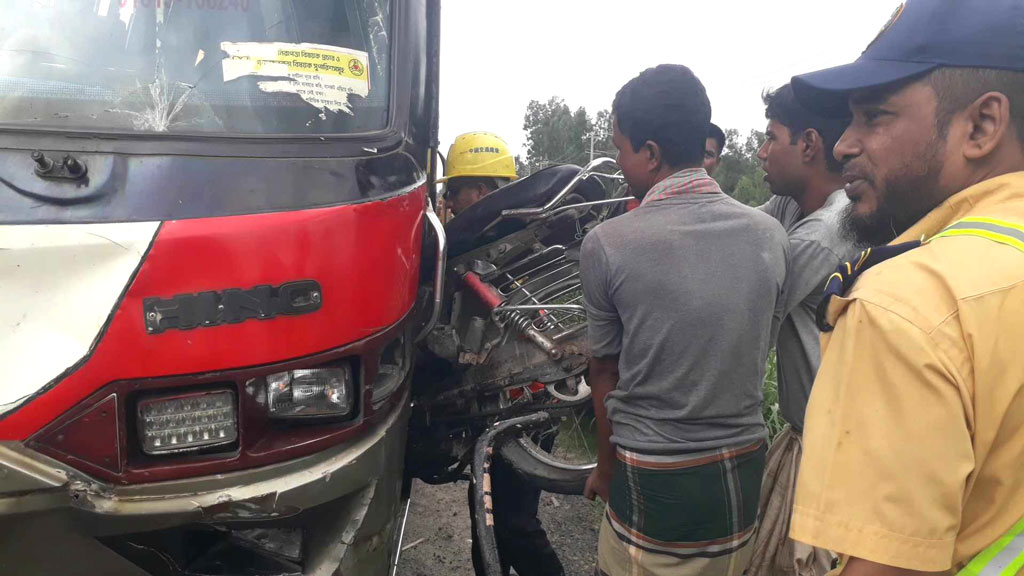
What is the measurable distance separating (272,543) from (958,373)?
160cm

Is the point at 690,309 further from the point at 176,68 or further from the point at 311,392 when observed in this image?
the point at 176,68

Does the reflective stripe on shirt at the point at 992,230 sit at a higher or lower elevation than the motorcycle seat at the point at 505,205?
higher

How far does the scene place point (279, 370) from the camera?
1448 millimetres

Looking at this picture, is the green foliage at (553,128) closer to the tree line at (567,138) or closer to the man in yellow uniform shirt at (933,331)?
the tree line at (567,138)

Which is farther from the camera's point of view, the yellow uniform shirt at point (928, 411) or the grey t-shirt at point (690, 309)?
the grey t-shirt at point (690, 309)

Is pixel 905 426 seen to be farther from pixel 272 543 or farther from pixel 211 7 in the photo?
pixel 211 7

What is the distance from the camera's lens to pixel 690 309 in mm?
1534

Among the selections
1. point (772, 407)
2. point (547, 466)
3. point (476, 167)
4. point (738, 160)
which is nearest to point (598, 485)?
point (547, 466)

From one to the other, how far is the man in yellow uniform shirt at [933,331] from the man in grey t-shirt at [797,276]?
2.58ft

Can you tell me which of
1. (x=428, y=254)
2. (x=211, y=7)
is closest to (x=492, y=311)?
(x=428, y=254)

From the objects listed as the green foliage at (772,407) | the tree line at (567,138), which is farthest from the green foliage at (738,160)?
the green foliage at (772,407)

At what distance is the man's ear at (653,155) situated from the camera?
1.73m

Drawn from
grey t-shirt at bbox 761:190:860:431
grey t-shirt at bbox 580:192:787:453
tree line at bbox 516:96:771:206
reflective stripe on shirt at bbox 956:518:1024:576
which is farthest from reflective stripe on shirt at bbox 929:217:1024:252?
tree line at bbox 516:96:771:206

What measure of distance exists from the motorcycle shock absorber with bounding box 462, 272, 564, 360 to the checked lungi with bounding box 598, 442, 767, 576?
59 centimetres
